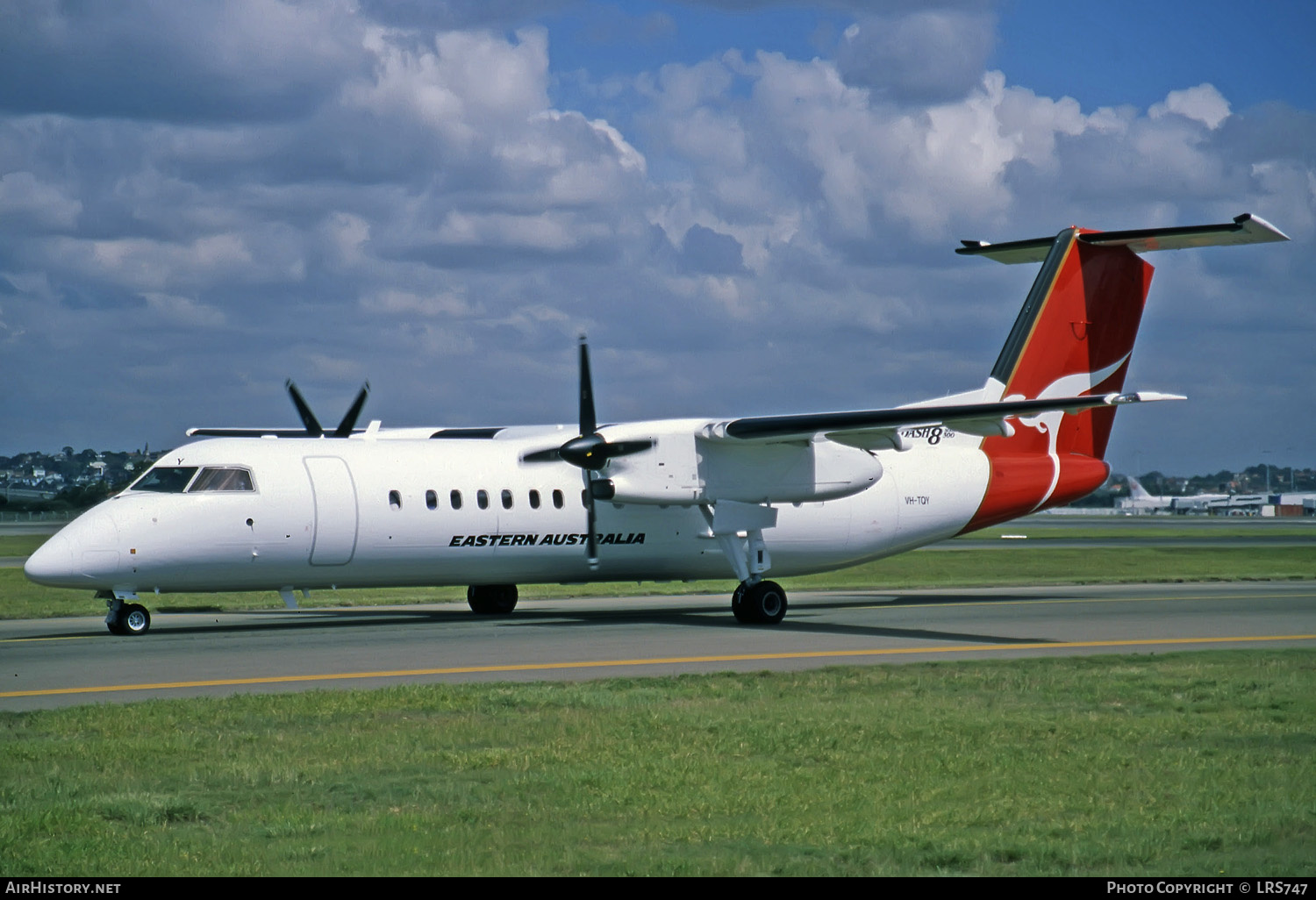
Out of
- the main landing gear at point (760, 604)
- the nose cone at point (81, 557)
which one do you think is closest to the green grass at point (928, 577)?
the nose cone at point (81, 557)

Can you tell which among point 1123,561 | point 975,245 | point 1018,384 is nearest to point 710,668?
point 1018,384

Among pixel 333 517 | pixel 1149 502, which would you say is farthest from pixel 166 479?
pixel 1149 502

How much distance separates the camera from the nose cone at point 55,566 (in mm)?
18844

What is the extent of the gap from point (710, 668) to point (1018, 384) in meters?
12.5

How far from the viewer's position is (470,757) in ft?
34.1

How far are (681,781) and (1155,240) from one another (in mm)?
19874

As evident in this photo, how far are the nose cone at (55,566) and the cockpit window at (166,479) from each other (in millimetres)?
1442

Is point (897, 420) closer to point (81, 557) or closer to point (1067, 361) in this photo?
point (1067, 361)

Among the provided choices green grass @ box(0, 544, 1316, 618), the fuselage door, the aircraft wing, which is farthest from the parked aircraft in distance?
the fuselage door

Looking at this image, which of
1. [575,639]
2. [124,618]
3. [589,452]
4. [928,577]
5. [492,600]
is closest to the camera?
[575,639]

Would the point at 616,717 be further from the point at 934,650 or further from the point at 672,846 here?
the point at 934,650

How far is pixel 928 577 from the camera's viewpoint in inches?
1560

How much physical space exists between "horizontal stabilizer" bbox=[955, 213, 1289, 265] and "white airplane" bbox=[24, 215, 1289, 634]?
0.16ft

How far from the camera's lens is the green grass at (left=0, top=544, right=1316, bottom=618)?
96.9ft
